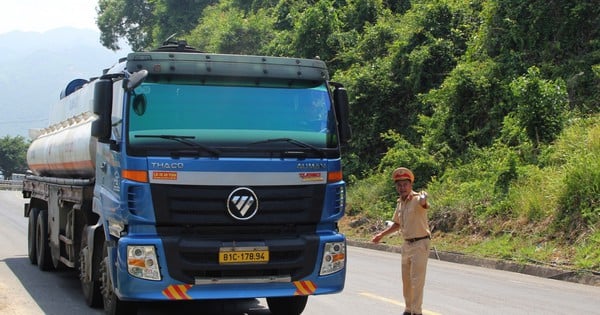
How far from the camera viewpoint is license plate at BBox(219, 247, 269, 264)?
7.99 m

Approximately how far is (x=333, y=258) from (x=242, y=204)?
3.80ft

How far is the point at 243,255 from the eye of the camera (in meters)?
8.05

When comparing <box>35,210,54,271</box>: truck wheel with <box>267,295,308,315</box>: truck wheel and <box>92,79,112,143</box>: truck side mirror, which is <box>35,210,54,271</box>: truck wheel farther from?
<box>92,79,112,143</box>: truck side mirror

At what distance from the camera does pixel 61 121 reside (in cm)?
1333

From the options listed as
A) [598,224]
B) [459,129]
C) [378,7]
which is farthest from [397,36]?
[598,224]

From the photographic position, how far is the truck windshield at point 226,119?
8.08 metres

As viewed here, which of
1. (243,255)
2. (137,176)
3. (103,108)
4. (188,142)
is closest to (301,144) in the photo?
(188,142)

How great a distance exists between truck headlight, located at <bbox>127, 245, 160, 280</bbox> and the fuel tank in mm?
2217

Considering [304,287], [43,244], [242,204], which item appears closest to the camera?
[242,204]

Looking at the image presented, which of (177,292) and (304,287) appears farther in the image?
(304,287)

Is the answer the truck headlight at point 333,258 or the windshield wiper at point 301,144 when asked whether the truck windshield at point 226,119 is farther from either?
the truck headlight at point 333,258

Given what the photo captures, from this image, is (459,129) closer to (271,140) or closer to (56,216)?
(56,216)

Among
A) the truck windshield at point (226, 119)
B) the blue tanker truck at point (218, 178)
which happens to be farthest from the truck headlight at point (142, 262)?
the truck windshield at point (226, 119)

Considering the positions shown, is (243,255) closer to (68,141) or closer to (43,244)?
(68,141)
